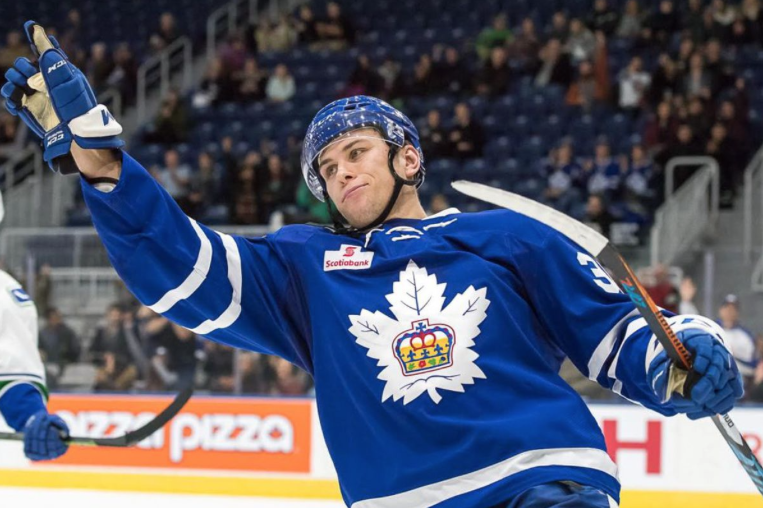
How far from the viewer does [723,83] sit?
358 inches

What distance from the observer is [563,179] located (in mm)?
8719

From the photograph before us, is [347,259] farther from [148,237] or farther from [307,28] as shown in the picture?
[307,28]

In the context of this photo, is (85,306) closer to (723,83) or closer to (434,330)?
(723,83)

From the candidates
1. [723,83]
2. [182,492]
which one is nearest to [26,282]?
[182,492]

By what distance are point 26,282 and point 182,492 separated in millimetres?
2439

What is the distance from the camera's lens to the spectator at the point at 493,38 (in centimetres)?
1037

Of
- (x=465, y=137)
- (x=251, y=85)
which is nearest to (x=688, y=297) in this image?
(x=465, y=137)

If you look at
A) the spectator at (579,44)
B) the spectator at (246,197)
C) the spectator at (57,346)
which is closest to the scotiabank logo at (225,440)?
the spectator at (57,346)

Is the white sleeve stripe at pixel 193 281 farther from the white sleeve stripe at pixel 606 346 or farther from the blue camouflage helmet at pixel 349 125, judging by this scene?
the white sleeve stripe at pixel 606 346

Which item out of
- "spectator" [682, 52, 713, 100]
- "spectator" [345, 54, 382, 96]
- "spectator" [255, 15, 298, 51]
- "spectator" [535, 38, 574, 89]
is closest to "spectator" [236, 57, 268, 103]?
"spectator" [255, 15, 298, 51]

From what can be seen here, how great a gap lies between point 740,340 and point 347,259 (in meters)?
4.45

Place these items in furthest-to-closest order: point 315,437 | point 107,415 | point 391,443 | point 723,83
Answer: point 723,83 → point 107,415 → point 315,437 → point 391,443

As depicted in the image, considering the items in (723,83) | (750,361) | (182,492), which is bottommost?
(182,492)

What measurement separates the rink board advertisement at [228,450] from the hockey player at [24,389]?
217 cm
